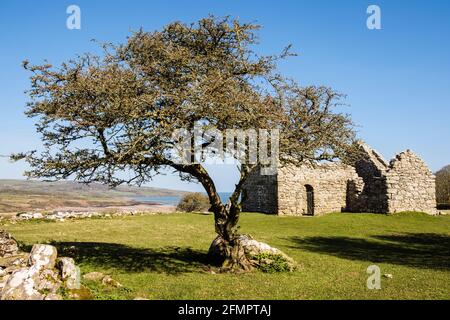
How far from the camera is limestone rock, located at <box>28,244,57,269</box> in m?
10.2

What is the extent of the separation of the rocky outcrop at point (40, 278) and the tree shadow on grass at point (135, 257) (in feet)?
11.4

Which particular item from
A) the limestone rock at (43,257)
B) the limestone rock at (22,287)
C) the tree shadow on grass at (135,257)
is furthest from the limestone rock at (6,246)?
the limestone rock at (22,287)

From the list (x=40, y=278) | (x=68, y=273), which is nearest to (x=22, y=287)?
(x=40, y=278)

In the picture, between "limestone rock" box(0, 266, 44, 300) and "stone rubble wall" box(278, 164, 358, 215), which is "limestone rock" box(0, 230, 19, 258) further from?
"stone rubble wall" box(278, 164, 358, 215)

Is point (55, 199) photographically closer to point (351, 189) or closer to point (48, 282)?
point (351, 189)

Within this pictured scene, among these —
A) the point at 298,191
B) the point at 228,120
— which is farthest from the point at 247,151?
the point at 298,191

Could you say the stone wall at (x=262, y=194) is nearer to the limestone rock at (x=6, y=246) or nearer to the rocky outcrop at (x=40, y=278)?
the limestone rock at (x=6, y=246)

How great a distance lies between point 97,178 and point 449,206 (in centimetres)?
3730

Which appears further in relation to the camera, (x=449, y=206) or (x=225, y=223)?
(x=449, y=206)
